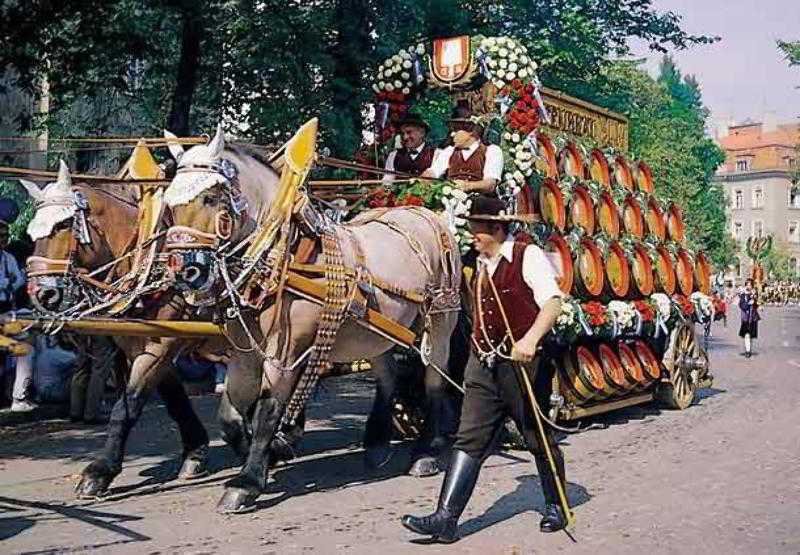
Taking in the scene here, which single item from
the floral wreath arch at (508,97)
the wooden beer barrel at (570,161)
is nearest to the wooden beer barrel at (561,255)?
the floral wreath arch at (508,97)

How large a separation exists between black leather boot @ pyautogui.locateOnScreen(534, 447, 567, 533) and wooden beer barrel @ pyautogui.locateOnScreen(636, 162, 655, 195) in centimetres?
636

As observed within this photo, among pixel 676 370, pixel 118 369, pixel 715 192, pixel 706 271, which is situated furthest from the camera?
pixel 715 192

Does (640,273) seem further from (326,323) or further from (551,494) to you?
(551,494)

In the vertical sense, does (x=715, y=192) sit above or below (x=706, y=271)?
above

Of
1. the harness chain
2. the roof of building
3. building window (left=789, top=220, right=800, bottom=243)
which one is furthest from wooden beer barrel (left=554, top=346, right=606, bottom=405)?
building window (left=789, top=220, right=800, bottom=243)

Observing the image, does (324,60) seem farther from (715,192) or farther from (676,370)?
(715,192)

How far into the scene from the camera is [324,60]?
14312 mm

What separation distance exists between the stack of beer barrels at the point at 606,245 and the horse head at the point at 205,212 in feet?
10.8

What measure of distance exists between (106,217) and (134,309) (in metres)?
0.68

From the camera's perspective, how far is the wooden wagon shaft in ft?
21.3

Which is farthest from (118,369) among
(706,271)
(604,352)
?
(706,271)

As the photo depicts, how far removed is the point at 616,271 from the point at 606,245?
Answer: 29 cm

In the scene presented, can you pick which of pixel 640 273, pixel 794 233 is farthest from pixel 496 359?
pixel 794 233

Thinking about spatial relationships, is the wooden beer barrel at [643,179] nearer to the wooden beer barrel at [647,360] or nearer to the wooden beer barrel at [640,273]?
the wooden beer barrel at [640,273]
